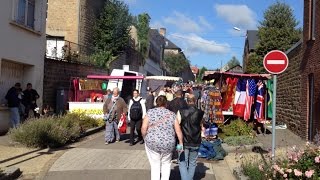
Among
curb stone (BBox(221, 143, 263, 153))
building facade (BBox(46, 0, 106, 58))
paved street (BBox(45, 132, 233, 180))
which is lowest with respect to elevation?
paved street (BBox(45, 132, 233, 180))

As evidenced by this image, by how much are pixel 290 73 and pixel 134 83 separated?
752 centimetres

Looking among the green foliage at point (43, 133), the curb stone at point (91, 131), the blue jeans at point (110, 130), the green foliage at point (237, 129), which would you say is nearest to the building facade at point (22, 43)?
the curb stone at point (91, 131)

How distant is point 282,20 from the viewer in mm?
47969

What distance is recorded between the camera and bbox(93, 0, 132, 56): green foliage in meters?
35.3

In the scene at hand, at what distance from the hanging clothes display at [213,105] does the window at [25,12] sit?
7492 mm

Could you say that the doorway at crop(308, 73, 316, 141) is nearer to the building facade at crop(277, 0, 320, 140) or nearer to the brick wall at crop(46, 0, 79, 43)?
the building facade at crop(277, 0, 320, 140)

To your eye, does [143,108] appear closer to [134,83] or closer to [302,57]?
[302,57]

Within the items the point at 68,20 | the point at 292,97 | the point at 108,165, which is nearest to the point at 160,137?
the point at 108,165

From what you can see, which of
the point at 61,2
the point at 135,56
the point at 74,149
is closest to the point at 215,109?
the point at 74,149

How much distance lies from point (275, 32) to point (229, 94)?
31.3 meters

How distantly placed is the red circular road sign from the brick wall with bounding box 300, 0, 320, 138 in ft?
Result: 18.1

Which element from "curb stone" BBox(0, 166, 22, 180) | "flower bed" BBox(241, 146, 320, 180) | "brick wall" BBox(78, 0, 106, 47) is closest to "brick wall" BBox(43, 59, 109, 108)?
"brick wall" BBox(78, 0, 106, 47)

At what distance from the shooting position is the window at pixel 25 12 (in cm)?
1852

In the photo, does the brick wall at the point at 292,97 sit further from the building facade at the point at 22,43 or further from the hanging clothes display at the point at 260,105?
the building facade at the point at 22,43
